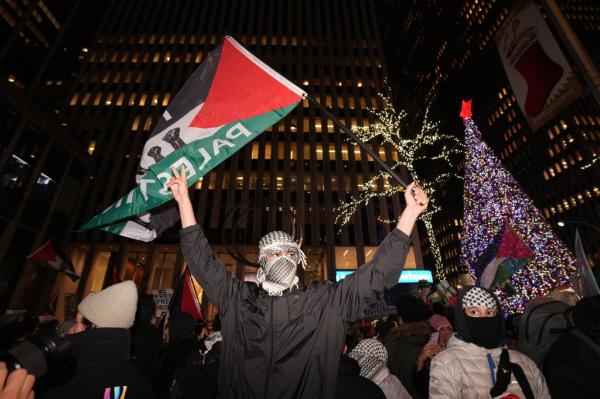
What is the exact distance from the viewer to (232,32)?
137 ft

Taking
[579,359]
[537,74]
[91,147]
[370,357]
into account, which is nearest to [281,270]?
[370,357]

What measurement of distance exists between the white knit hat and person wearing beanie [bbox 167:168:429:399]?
92cm

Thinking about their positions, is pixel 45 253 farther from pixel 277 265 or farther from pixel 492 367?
pixel 492 367

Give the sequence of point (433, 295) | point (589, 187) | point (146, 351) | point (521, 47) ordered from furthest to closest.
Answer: point (589, 187) < point (433, 295) < point (521, 47) < point (146, 351)

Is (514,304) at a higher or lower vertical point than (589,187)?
lower

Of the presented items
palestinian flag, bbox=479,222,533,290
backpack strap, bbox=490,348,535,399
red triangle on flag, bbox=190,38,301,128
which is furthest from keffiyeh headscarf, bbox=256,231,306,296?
palestinian flag, bbox=479,222,533,290

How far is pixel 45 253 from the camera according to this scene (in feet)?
40.5

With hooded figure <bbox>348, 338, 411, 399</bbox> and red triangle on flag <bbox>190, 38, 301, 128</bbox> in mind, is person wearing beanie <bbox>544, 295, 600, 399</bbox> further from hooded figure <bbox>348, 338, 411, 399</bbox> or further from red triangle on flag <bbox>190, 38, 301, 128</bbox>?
red triangle on flag <bbox>190, 38, 301, 128</bbox>

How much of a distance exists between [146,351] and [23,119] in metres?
26.3

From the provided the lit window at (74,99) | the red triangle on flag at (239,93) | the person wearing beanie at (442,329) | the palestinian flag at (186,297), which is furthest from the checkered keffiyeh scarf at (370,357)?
the lit window at (74,99)

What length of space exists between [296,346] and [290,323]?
13cm

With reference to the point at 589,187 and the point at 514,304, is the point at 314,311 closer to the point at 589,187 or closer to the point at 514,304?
the point at 514,304

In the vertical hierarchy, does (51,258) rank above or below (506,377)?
above

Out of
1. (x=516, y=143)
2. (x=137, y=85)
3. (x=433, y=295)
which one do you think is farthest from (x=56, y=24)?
(x=516, y=143)
